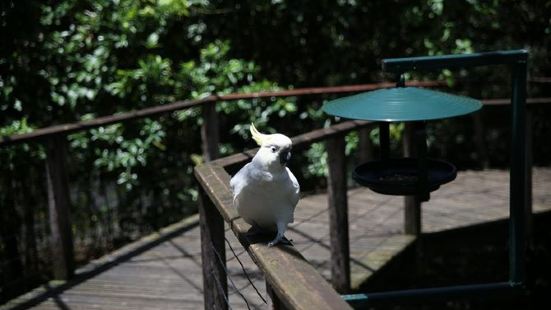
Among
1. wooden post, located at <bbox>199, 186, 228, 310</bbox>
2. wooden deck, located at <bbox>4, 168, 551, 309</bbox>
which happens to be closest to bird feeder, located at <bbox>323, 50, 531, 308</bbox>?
wooden post, located at <bbox>199, 186, 228, 310</bbox>

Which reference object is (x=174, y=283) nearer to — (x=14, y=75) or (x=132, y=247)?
(x=132, y=247)

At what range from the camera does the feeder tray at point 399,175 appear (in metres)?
2.48

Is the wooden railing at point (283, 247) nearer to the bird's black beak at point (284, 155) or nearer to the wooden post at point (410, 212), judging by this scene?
the bird's black beak at point (284, 155)

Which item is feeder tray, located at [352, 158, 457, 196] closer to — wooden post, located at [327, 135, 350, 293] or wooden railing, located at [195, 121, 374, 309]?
wooden railing, located at [195, 121, 374, 309]

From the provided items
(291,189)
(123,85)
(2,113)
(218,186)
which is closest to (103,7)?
(123,85)

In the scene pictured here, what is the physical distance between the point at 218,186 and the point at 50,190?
5.91 feet

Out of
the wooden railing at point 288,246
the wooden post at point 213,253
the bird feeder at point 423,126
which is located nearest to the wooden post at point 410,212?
the wooden railing at point 288,246

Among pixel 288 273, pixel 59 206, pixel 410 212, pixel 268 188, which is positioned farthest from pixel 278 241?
pixel 410 212

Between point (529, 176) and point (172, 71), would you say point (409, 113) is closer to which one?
point (529, 176)

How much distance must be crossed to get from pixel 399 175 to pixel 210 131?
9.55ft

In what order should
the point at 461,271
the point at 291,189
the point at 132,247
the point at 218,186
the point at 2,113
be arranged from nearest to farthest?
the point at 291,189, the point at 218,186, the point at 132,247, the point at 2,113, the point at 461,271

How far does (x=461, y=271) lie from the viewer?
6957 millimetres

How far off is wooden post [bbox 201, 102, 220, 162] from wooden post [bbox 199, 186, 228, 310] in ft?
8.25

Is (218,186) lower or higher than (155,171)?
higher
